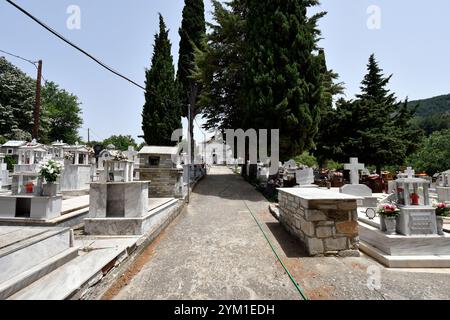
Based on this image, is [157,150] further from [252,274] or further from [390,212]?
[390,212]

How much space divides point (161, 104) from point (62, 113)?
33.0 metres

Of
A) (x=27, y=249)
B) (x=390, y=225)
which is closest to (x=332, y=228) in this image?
(x=390, y=225)

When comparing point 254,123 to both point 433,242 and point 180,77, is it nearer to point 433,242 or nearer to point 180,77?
point 433,242

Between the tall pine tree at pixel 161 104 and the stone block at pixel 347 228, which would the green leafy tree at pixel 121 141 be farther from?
the stone block at pixel 347 228

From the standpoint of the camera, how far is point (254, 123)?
12203 millimetres

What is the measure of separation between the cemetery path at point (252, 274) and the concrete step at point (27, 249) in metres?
1.27

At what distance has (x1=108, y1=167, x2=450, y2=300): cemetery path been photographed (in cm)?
320

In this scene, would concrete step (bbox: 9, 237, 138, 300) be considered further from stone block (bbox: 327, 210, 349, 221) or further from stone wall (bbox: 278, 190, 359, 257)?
stone block (bbox: 327, 210, 349, 221)

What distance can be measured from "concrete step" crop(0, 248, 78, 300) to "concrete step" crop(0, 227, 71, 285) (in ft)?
0.23

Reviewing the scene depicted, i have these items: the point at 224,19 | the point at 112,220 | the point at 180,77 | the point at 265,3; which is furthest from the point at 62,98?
the point at 112,220

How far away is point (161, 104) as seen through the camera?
21.1m

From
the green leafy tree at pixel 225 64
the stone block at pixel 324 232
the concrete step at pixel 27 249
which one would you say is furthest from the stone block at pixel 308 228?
the green leafy tree at pixel 225 64

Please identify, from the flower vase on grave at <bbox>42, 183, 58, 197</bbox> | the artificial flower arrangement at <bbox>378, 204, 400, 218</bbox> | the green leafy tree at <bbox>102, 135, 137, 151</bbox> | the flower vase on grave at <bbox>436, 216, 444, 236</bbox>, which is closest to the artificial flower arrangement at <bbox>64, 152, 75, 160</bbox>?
the flower vase on grave at <bbox>42, 183, 58, 197</bbox>

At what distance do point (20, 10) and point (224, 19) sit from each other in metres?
15.3
